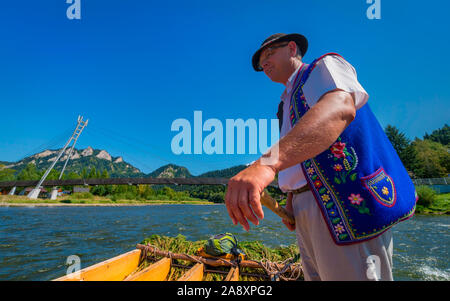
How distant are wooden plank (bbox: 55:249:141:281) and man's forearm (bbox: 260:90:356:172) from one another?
2.41 metres

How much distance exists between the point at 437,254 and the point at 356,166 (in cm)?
1114

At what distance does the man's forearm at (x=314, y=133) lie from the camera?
0.66 m

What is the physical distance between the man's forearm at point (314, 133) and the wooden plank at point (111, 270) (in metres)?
2.41

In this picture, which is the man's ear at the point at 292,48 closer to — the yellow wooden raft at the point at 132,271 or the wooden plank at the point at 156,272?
the yellow wooden raft at the point at 132,271

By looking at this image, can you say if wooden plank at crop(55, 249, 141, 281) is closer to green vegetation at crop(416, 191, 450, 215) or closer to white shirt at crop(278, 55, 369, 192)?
white shirt at crop(278, 55, 369, 192)

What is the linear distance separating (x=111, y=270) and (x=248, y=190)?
3188mm

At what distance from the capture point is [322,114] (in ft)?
2.31

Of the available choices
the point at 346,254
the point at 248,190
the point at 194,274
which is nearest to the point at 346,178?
the point at 346,254

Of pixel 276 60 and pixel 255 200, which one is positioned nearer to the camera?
pixel 255 200

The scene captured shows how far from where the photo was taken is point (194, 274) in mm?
2963

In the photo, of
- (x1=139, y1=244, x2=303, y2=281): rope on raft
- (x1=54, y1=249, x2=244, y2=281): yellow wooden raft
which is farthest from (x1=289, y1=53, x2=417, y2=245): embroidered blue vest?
(x1=139, y1=244, x2=303, y2=281): rope on raft

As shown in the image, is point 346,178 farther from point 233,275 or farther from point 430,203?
point 430,203

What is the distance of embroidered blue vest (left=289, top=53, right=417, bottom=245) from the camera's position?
85cm
